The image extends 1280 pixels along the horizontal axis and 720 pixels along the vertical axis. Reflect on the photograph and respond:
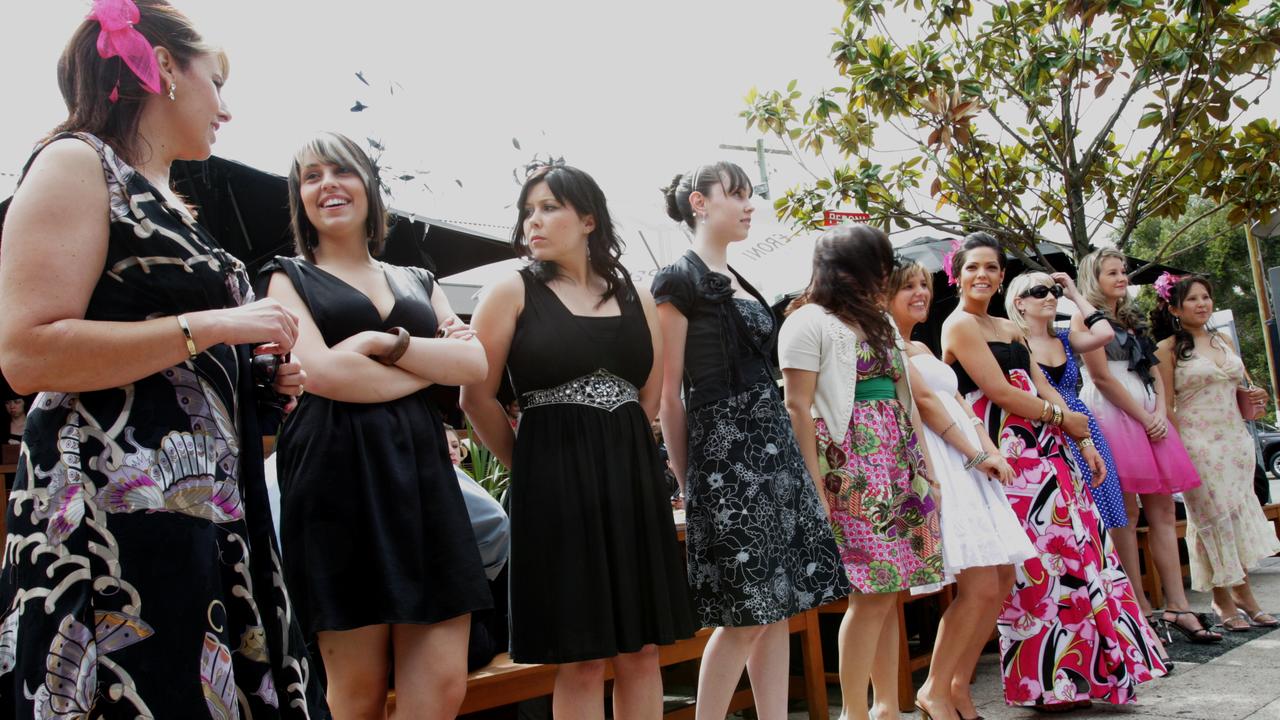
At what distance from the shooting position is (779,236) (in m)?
9.41

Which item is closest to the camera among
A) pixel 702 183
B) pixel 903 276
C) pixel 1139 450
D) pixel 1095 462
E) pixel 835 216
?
pixel 702 183

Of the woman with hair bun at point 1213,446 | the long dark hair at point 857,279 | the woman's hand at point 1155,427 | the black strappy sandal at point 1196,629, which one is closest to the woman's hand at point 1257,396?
the woman with hair bun at point 1213,446

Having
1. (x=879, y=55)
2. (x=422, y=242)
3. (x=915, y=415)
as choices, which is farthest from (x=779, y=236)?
(x=915, y=415)

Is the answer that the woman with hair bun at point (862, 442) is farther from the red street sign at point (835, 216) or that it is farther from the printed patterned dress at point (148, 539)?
the red street sign at point (835, 216)

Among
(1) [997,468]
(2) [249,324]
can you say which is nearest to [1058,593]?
(1) [997,468]

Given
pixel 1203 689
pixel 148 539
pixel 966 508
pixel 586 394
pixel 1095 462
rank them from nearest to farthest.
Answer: pixel 148 539, pixel 586 394, pixel 966 508, pixel 1203 689, pixel 1095 462

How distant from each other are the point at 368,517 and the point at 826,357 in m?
1.93

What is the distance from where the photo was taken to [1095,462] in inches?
191

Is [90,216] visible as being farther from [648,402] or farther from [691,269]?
[691,269]

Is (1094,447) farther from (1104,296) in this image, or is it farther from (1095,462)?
(1104,296)

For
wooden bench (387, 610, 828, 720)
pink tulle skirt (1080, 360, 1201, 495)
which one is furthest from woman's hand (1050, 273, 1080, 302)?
wooden bench (387, 610, 828, 720)

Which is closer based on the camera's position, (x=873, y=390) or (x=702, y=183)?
(x=702, y=183)

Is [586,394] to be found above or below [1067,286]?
below

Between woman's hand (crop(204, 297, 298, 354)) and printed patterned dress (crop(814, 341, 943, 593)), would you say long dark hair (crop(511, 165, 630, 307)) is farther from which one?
woman's hand (crop(204, 297, 298, 354))
